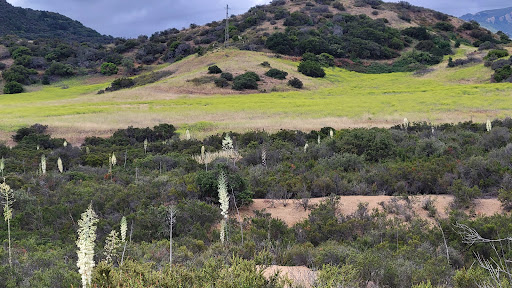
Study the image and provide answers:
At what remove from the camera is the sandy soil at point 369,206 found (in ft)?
30.8

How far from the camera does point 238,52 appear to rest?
161ft

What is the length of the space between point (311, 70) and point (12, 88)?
32.6 meters

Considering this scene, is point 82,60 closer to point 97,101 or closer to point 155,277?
point 97,101

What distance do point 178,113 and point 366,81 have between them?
2297cm

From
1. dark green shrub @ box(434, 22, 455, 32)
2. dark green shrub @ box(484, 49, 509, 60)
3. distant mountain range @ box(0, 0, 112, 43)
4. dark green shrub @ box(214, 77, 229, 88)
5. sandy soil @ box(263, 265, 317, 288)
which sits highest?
distant mountain range @ box(0, 0, 112, 43)

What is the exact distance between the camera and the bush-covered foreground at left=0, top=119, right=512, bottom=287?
5.39 metres

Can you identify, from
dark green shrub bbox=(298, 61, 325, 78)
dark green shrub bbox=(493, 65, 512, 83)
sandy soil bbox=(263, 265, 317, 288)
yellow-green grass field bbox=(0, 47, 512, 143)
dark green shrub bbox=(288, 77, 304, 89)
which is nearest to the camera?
sandy soil bbox=(263, 265, 317, 288)

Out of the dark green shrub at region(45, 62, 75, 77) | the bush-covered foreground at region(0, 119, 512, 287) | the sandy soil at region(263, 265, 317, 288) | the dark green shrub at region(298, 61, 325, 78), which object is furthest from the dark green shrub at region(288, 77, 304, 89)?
the sandy soil at region(263, 265, 317, 288)

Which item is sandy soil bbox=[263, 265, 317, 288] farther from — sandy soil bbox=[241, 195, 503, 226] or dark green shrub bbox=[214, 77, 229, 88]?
dark green shrub bbox=[214, 77, 229, 88]

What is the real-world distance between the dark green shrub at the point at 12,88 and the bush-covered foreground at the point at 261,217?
106 feet

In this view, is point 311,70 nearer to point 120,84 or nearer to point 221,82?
point 221,82

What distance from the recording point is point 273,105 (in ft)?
97.9

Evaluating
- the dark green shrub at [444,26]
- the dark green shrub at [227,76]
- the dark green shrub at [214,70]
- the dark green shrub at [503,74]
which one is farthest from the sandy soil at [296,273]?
the dark green shrub at [444,26]

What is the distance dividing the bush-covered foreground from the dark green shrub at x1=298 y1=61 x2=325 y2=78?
2711cm
